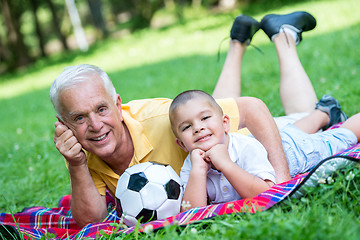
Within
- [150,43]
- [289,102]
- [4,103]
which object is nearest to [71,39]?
[150,43]

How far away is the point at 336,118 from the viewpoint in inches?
165

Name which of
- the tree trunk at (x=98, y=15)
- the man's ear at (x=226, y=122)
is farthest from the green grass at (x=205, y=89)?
the tree trunk at (x=98, y=15)

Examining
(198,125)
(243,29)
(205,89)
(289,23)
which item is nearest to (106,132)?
(198,125)

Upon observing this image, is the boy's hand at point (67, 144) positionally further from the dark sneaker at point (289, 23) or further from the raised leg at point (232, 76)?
the dark sneaker at point (289, 23)

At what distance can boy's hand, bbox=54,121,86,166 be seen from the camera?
2.91 m

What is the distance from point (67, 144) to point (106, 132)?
29cm

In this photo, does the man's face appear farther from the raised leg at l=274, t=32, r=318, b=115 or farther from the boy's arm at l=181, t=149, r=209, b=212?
the raised leg at l=274, t=32, r=318, b=115

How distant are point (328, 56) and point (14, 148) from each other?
552 cm

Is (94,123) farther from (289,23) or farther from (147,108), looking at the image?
(289,23)

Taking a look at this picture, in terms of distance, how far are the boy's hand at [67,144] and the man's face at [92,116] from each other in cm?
5

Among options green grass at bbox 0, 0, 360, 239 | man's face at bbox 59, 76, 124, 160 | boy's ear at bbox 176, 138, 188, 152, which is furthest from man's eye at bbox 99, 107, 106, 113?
green grass at bbox 0, 0, 360, 239

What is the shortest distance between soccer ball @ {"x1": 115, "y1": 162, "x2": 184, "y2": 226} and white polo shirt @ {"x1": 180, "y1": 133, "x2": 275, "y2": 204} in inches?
8.2

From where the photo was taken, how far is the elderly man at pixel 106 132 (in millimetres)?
2934

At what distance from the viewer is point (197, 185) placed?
9.16 feet
